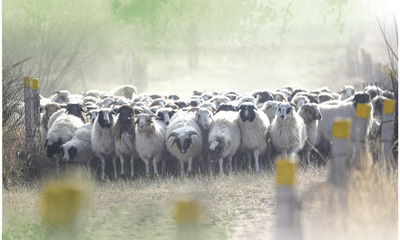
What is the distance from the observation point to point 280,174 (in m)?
5.85

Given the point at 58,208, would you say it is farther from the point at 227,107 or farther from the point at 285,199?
the point at 227,107

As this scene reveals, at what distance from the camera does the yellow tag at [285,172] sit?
18.9 ft

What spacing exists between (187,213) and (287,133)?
6.31m

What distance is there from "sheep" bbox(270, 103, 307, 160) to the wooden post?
6293 millimetres

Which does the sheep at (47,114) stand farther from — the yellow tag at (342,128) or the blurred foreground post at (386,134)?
the yellow tag at (342,128)

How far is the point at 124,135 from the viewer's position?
15.2m

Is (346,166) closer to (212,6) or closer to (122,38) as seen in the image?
(212,6)

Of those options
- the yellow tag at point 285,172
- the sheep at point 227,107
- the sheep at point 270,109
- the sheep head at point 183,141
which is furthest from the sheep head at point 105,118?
the yellow tag at point 285,172

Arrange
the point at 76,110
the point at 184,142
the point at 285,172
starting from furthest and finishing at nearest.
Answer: the point at 76,110, the point at 184,142, the point at 285,172

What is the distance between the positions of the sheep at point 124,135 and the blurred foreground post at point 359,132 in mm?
7478

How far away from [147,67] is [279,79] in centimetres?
978

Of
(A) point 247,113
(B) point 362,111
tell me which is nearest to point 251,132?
(A) point 247,113

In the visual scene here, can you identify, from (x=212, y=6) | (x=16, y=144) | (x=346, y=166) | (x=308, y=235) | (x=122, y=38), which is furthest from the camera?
(x=122, y=38)

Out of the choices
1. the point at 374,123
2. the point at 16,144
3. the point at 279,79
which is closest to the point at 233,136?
the point at 374,123
